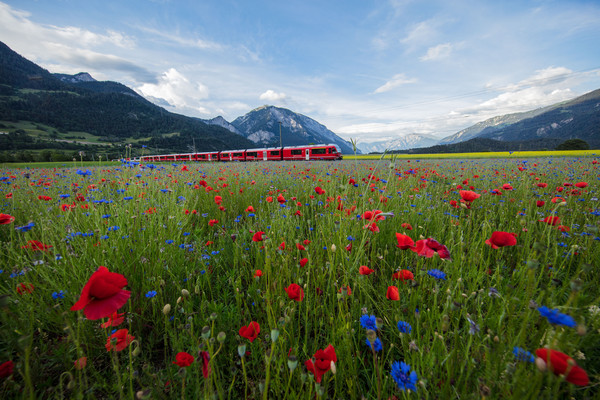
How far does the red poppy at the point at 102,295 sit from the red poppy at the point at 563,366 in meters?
1.04

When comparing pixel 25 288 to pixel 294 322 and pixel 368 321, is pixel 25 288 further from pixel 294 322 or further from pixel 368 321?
pixel 368 321

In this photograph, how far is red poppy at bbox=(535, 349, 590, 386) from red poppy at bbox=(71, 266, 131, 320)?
104 centimetres

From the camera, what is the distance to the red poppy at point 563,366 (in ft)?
1.58

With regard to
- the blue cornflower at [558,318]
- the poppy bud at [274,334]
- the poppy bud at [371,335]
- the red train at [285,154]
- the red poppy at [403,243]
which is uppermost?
the red train at [285,154]

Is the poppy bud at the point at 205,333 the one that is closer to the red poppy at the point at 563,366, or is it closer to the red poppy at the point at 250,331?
the red poppy at the point at 250,331

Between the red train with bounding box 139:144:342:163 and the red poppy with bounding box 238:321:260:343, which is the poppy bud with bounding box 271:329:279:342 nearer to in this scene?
the red poppy with bounding box 238:321:260:343

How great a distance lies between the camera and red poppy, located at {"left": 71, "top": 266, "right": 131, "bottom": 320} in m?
0.68

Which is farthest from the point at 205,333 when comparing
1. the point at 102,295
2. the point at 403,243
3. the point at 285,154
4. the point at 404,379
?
the point at 285,154

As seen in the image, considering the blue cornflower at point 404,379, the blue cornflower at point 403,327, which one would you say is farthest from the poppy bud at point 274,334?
the blue cornflower at point 403,327

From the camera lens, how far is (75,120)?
359 feet

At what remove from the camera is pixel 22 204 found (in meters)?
2.71

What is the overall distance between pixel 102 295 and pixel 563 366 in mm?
1161

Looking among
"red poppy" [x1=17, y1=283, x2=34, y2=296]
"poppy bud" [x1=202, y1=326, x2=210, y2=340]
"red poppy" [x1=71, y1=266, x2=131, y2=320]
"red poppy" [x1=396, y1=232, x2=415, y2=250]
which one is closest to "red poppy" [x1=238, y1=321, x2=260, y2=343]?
"poppy bud" [x1=202, y1=326, x2=210, y2=340]

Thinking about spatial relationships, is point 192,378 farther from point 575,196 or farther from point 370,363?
point 575,196
